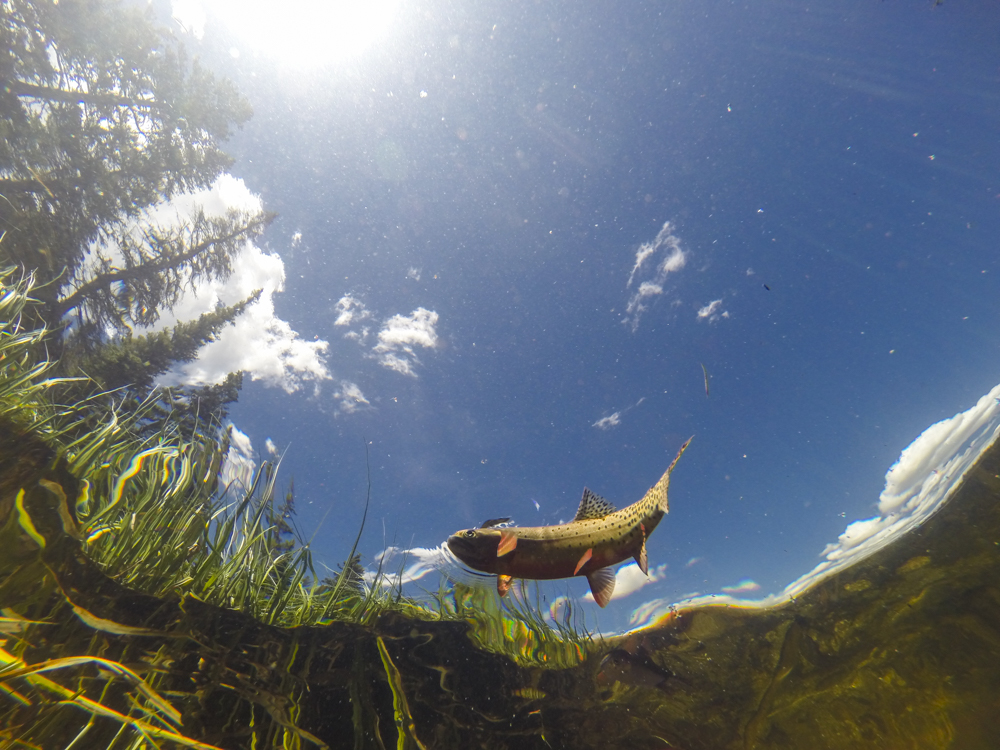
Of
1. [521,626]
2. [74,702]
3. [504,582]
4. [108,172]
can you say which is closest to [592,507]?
[504,582]

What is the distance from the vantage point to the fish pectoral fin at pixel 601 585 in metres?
1.99

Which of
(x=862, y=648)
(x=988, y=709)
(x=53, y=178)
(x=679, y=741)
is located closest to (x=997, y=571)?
(x=988, y=709)

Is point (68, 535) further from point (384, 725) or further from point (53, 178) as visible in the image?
point (53, 178)

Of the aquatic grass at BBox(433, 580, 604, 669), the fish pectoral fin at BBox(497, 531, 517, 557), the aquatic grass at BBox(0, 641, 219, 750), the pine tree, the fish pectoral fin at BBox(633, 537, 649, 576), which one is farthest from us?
the pine tree

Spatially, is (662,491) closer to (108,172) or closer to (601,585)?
(601,585)

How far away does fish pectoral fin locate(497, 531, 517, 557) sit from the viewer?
172cm

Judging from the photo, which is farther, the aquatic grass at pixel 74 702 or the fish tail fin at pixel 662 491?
the fish tail fin at pixel 662 491

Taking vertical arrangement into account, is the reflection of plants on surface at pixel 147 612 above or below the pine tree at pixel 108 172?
below

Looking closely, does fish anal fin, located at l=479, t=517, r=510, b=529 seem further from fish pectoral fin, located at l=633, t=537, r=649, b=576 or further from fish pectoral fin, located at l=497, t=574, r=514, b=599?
fish pectoral fin, located at l=633, t=537, r=649, b=576

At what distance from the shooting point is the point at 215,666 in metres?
2.14

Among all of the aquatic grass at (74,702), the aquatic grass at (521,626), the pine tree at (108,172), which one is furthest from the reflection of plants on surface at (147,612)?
the pine tree at (108,172)

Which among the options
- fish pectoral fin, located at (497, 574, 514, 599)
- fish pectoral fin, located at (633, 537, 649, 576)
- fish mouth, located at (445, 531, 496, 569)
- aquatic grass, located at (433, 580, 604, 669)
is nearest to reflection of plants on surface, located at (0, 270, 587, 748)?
aquatic grass, located at (433, 580, 604, 669)

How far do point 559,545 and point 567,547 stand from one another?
0.14 ft

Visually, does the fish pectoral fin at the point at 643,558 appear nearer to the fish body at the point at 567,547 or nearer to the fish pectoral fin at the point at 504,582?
the fish body at the point at 567,547
